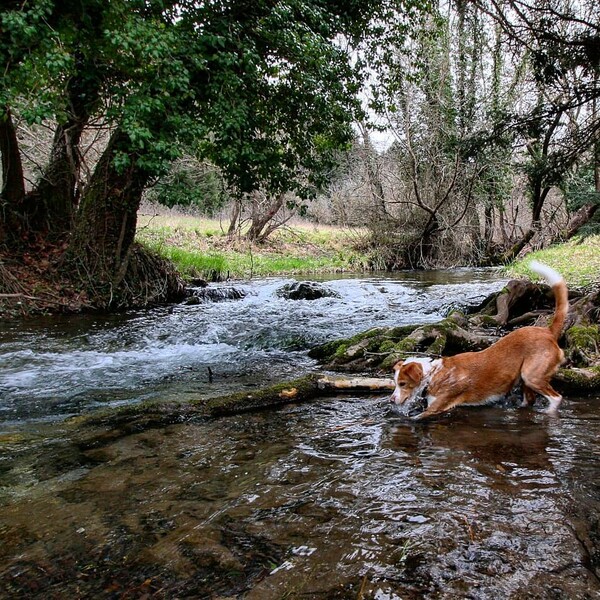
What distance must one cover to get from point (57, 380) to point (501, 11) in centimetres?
928

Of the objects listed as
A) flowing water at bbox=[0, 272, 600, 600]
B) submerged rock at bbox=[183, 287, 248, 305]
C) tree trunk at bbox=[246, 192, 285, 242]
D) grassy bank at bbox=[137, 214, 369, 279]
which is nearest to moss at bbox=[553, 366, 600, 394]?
flowing water at bbox=[0, 272, 600, 600]

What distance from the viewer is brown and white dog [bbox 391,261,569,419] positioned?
4797mm

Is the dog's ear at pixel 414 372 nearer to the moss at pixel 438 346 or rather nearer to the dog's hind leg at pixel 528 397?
the dog's hind leg at pixel 528 397

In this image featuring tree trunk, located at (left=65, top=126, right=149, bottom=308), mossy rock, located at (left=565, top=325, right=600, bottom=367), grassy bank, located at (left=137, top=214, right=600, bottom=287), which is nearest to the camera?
mossy rock, located at (left=565, top=325, right=600, bottom=367)

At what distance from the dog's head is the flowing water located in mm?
247

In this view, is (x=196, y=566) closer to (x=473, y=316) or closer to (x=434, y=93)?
(x=473, y=316)

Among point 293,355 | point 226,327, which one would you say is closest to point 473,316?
point 293,355

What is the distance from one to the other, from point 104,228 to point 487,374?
34.5 feet

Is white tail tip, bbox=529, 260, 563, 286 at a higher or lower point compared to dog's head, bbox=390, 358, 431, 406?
higher

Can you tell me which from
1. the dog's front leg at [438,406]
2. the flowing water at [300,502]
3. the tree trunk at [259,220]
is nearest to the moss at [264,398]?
the flowing water at [300,502]

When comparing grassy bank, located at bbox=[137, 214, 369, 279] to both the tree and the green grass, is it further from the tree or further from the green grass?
the green grass

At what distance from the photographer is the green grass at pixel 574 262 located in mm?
12141

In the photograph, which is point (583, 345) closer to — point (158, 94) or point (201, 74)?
point (158, 94)

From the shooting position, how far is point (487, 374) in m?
4.95
